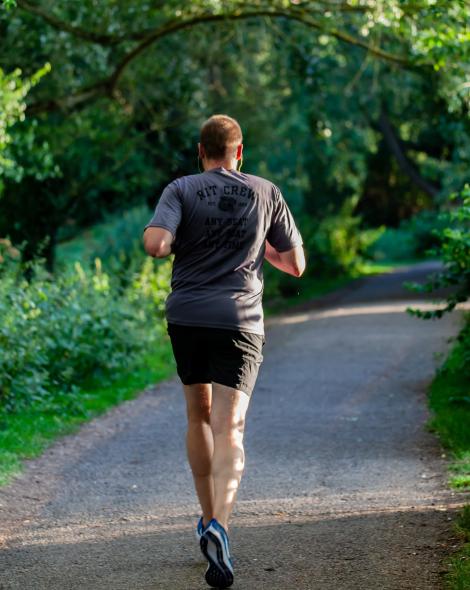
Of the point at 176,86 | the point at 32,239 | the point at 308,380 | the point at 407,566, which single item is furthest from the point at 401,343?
the point at 407,566

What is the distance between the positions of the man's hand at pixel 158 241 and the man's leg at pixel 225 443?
0.67 m

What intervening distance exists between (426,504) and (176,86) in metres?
13.0

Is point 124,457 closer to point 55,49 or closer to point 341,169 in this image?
point 55,49

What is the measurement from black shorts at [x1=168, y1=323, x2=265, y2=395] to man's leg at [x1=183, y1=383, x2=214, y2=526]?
0.14 m

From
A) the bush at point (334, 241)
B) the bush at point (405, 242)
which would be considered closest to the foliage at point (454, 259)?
the bush at point (334, 241)

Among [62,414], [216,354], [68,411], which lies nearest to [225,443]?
[216,354]

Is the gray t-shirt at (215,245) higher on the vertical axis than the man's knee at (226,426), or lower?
higher

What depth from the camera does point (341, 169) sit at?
87.4ft

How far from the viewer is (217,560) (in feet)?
14.7

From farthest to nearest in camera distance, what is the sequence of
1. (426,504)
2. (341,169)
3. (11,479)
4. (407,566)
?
(341,169) → (11,479) → (426,504) → (407,566)

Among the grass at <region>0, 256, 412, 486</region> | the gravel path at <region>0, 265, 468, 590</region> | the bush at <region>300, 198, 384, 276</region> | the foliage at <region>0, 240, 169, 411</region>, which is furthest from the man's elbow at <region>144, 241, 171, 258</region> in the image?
the bush at <region>300, 198, 384, 276</region>

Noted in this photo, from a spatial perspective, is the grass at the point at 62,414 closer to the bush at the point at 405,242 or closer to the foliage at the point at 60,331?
the foliage at the point at 60,331

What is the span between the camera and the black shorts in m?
4.60

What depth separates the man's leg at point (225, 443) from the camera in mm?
4641
